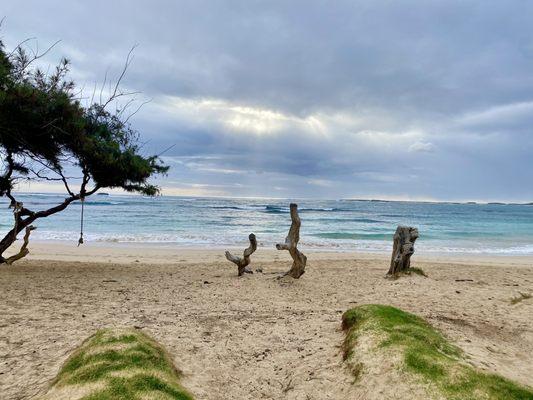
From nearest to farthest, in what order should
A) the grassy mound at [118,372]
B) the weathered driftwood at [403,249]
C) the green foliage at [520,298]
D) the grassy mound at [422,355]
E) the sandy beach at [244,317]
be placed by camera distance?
the grassy mound at [118,372] < the grassy mound at [422,355] < the sandy beach at [244,317] < the green foliage at [520,298] < the weathered driftwood at [403,249]

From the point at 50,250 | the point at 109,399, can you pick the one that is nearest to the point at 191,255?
the point at 50,250

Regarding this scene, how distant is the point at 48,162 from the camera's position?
11555mm

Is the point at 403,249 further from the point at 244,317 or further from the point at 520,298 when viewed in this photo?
the point at 244,317

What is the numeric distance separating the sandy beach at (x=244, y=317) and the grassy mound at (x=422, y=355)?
0.96 feet

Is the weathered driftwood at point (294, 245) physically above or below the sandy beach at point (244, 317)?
above

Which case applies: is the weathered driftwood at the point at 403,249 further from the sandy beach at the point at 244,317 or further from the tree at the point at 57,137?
the tree at the point at 57,137

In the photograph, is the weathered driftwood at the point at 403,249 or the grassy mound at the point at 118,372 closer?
the grassy mound at the point at 118,372

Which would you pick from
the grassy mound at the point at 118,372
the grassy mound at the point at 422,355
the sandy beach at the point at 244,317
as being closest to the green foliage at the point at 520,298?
the sandy beach at the point at 244,317

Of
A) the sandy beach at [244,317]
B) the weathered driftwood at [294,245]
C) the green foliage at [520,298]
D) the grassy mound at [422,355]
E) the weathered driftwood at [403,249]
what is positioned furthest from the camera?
the weathered driftwood at [403,249]

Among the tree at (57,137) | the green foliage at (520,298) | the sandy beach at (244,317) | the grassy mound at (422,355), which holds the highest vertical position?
the tree at (57,137)

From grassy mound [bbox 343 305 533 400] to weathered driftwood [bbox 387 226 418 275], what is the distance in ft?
19.6

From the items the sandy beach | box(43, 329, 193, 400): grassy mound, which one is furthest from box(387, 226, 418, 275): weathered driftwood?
box(43, 329, 193, 400): grassy mound

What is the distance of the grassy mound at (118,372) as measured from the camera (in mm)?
3121

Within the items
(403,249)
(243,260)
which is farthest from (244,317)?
(403,249)
